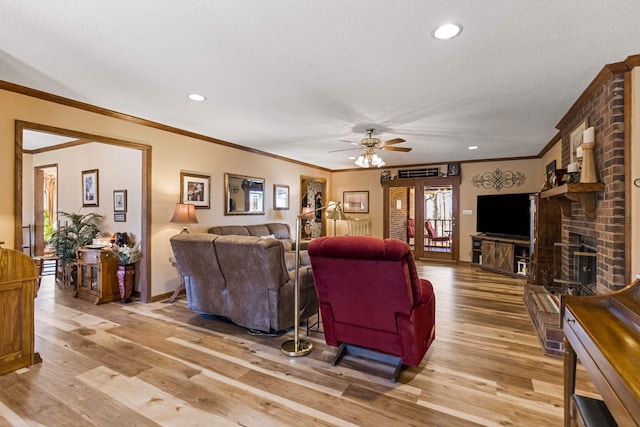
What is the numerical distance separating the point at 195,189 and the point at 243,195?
105 cm

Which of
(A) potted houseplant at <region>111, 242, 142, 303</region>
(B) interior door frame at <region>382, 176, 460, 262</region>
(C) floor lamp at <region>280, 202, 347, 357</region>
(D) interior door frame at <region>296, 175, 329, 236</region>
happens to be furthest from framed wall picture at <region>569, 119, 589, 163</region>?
(A) potted houseplant at <region>111, 242, 142, 303</region>

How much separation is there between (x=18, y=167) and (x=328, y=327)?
330 cm

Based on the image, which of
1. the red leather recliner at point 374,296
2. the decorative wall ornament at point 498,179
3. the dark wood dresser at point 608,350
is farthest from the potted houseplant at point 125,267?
the decorative wall ornament at point 498,179

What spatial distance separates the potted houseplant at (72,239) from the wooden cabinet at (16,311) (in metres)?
2.62

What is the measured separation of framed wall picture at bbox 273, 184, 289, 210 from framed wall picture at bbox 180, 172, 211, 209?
5.70 ft

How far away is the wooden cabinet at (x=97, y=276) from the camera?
417cm

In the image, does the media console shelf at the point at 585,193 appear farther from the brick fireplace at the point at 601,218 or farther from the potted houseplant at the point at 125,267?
the potted houseplant at the point at 125,267

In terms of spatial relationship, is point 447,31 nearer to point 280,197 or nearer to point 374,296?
point 374,296

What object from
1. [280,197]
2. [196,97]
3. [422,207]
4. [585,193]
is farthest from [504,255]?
[196,97]

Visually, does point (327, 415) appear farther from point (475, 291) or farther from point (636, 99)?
point (475, 291)

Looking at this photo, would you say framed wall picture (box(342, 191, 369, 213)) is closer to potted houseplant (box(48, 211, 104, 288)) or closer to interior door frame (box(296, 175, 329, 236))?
interior door frame (box(296, 175, 329, 236))

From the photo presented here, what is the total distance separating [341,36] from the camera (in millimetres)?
2055

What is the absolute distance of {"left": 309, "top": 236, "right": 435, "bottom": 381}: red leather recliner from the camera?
6.67 feet

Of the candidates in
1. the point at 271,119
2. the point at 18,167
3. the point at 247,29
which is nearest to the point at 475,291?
the point at 271,119
